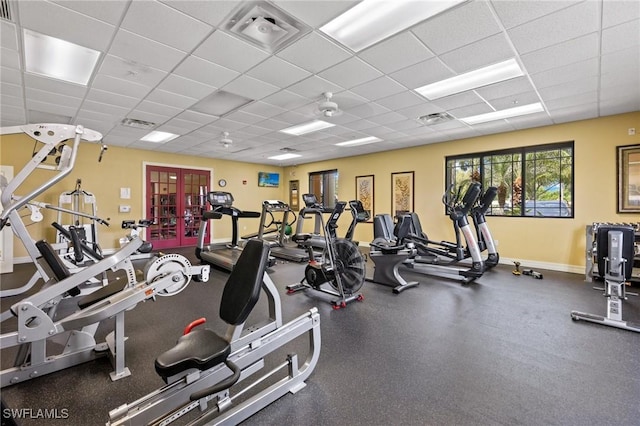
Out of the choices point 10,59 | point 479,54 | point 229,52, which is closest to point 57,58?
point 10,59

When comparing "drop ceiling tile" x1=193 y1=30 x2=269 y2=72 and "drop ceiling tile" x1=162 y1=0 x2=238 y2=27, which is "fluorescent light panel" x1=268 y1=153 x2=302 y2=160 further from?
"drop ceiling tile" x1=162 y1=0 x2=238 y2=27

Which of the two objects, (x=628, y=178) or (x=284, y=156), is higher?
(x=284, y=156)

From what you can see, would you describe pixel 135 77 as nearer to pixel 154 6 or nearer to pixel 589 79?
pixel 154 6

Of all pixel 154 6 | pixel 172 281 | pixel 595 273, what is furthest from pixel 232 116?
pixel 595 273

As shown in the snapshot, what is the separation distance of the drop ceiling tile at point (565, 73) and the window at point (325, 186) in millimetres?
5877

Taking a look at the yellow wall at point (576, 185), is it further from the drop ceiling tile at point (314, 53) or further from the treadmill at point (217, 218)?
the drop ceiling tile at point (314, 53)

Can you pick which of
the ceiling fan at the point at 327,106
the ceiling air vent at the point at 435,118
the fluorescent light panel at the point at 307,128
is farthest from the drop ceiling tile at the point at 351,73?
the ceiling air vent at the point at 435,118

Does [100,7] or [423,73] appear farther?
[423,73]

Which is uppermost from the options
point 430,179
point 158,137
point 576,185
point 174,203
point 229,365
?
point 158,137

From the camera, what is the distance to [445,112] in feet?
15.0

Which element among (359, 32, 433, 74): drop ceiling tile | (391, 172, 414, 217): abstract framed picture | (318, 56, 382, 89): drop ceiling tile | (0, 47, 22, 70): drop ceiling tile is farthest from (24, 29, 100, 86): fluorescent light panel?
(391, 172, 414, 217): abstract framed picture

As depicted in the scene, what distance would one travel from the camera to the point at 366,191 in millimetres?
8078

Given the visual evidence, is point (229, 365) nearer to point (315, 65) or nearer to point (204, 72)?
point (315, 65)

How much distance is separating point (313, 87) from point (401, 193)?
14.5 ft
